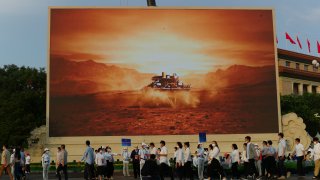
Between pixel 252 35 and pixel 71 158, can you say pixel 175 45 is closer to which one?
pixel 252 35

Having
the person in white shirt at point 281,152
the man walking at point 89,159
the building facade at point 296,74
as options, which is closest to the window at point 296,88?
the building facade at point 296,74

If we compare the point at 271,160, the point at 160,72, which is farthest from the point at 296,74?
the point at 271,160

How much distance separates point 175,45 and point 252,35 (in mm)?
7581

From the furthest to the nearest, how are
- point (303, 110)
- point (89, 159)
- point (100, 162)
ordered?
point (303, 110) < point (100, 162) < point (89, 159)

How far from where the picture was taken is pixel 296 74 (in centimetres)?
6750

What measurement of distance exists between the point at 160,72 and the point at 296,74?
104ft

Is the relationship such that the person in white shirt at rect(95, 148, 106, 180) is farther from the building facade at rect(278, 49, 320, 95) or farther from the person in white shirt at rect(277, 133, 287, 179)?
the building facade at rect(278, 49, 320, 95)

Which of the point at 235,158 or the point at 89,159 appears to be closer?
the point at 89,159

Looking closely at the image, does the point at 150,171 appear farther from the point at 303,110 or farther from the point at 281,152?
the point at 303,110

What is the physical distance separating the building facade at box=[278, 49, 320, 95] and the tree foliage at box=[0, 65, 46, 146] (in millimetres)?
33946

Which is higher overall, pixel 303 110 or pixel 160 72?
pixel 160 72

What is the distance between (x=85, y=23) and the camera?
42969 mm

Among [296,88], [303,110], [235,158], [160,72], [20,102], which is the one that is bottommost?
[235,158]

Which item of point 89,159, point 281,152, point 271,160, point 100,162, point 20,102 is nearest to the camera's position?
point 271,160
